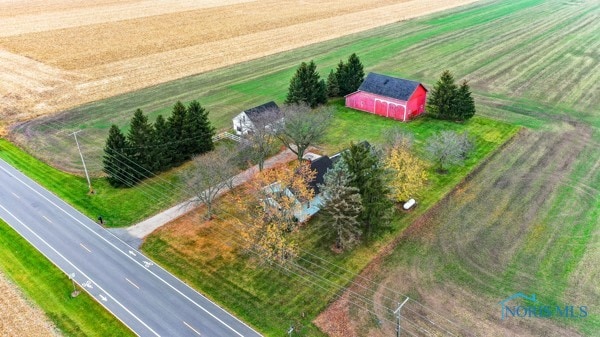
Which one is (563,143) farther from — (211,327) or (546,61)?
(211,327)

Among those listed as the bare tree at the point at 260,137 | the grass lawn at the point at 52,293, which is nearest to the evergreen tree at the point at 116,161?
the grass lawn at the point at 52,293

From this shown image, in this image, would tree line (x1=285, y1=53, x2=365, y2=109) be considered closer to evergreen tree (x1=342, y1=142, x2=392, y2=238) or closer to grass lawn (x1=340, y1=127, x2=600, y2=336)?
evergreen tree (x1=342, y1=142, x2=392, y2=238)

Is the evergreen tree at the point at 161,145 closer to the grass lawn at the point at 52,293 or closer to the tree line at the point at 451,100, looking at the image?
the grass lawn at the point at 52,293

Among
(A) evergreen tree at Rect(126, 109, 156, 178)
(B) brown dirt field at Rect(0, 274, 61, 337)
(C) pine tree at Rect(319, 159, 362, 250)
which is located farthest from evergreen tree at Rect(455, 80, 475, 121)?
(B) brown dirt field at Rect(0, 274, 61, 337)

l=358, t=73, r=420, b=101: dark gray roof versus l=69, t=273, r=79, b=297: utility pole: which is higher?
l=358, t=73, r=420, b=101: dark gray roof

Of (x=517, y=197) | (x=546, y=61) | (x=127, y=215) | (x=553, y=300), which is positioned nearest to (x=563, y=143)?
(x=517, y=197)

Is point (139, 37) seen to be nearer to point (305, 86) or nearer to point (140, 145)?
point (305, 86)

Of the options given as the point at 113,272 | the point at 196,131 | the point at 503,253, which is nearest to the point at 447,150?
the point at 503,253
